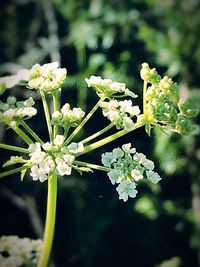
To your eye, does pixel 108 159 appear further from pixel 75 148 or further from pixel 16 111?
pixel 16 111

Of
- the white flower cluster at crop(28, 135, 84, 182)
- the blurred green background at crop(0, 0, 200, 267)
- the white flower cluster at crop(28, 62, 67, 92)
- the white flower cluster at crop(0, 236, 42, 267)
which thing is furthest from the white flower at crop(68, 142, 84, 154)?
the blurred green background at crop(0, 0, 200, 267)

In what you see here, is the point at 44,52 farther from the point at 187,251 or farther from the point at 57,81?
the point at 57,81

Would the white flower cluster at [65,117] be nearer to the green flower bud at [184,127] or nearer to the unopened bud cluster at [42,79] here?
the unopened bud cluster at [42,79]

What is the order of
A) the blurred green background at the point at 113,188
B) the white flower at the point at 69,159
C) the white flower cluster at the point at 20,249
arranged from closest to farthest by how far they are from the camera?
the white flower at the point at 69,159, the white flower cluster at the point at 20,249, the blurred green background at the point at 113,188

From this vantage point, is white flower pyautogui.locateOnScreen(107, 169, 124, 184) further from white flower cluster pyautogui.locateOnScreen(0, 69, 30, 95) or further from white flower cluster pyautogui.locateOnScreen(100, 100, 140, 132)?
white flower cluster pyautogui.locateOnScreen(0, 69, 30, 95)

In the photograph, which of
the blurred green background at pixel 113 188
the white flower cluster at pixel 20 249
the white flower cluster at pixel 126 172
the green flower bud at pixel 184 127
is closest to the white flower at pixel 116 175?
the white flower cluster at pixel 126 172

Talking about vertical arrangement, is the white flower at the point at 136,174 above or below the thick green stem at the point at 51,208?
below

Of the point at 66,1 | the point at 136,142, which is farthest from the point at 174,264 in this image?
the point at 66,1

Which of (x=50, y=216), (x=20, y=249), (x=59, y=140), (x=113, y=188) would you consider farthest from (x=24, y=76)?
(x=113, y=188)
